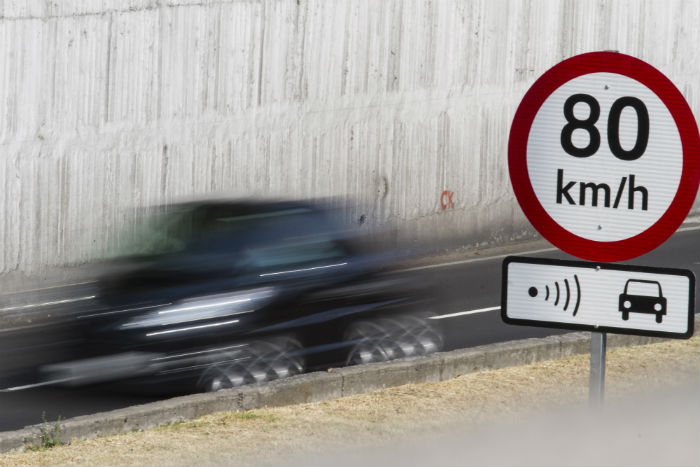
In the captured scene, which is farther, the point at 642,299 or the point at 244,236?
the point at 244,236

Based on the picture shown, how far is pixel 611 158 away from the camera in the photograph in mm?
4457

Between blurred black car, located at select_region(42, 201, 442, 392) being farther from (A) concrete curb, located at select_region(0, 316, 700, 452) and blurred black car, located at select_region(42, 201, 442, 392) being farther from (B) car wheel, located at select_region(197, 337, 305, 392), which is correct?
(A) concrete curb, located at select_region(0, 316, 700, 452)

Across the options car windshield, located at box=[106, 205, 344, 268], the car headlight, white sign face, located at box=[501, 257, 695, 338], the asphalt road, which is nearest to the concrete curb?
the asphalt road

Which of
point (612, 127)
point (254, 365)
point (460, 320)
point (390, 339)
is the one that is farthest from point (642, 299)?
point (460, 320)

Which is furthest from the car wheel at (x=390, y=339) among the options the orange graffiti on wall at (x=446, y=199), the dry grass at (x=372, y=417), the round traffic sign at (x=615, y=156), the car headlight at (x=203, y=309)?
the orange graffiti on wall at (x=446, y=199)

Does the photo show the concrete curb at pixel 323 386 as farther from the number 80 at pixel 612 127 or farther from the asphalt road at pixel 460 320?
the number 80 at pixel 612 127

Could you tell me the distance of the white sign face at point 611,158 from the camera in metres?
4.43

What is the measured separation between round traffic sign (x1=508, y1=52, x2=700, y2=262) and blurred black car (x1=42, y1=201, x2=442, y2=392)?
240 inches

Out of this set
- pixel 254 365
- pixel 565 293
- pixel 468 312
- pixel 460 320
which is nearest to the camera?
pixel 565 293

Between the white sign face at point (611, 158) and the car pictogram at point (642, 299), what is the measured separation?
0.18 metres

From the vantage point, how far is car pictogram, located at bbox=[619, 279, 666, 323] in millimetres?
4402

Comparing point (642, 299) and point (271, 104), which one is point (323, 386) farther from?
point (271, 104)

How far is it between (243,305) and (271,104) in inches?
289

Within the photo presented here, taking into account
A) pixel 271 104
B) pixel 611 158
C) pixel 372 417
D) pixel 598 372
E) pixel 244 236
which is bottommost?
pixel 372 417
